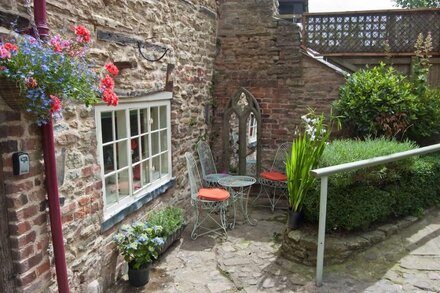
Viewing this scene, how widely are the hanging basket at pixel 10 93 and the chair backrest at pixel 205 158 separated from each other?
3982mm

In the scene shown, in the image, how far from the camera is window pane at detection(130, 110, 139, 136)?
14.4 ft

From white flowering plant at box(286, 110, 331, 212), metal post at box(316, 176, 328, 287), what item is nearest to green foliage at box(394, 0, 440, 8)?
white flowering plant at box(286, 110, 331, 212)

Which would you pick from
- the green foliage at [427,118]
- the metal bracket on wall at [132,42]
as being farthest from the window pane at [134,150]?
the green foliage at [427,118]

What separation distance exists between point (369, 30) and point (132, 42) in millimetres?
5615

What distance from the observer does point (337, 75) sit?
6262 millimetres

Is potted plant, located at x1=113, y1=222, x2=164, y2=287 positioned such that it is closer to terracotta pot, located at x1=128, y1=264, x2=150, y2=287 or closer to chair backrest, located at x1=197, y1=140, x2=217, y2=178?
terracotta pot, located at x1=128, y1=264, x2=150, y2=287

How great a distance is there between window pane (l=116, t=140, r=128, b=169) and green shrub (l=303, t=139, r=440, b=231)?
218 cm

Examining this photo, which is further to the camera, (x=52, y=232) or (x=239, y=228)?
(x=239, y=228)

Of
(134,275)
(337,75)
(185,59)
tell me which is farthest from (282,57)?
(134,275)

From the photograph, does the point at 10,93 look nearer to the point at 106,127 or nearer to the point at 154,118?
the point at 106,127

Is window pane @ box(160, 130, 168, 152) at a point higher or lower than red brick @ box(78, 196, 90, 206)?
higher

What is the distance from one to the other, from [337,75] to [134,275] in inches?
182

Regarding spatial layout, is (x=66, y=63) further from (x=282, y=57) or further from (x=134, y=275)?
(x=282, y=57)

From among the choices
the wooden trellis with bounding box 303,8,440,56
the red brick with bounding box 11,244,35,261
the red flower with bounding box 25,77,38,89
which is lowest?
the red brick with bounding box 11,244,35,261
